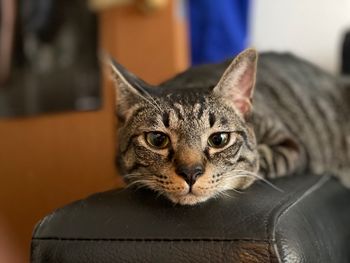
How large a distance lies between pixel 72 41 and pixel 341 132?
1130 mm

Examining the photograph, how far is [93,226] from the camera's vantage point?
0.79m

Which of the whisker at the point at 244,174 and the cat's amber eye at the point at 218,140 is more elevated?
the cat's amber eye at the point at 218,140

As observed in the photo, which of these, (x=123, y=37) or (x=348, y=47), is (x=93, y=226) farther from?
(x=348, y=47)

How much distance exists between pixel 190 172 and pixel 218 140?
13 centimetres

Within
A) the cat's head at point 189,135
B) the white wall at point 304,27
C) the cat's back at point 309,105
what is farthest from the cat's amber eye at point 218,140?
the white wall at point 304,27

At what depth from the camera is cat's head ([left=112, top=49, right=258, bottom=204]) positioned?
3.05 ft

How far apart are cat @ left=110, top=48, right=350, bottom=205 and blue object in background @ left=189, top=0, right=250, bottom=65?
0.60 metres

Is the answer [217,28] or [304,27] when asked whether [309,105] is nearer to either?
[217,28]

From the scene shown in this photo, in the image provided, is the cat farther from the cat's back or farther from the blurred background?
the blurred background

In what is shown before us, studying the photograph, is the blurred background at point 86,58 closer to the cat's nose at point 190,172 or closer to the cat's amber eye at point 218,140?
the cat's amber eye at point 218,140

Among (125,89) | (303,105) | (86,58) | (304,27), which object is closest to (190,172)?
(125,89)

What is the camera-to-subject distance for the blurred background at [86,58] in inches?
71.9

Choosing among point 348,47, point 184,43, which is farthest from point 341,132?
point 184,43

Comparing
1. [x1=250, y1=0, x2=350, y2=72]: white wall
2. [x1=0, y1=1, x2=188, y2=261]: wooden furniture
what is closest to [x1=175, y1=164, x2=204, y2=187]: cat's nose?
[x1=0, y1=1, x2=188, y2=261]: wooden furniture
